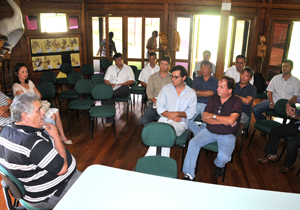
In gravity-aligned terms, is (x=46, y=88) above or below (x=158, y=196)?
above

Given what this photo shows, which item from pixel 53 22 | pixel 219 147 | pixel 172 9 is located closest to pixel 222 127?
pixel 219 147

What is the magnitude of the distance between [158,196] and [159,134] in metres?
1.25

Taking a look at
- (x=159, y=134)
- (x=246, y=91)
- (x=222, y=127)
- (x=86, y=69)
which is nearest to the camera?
(x=159, y=134)

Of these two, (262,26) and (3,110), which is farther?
(262,26)

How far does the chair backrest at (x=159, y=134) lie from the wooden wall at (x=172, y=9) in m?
5.79

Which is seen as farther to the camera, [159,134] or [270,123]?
[270,123]

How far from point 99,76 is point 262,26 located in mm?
5860

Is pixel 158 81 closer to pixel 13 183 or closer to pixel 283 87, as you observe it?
pixel 283 87

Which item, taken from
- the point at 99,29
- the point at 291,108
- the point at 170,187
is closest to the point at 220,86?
the point at 291,108

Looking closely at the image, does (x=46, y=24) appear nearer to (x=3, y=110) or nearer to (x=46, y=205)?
(x=3, y=110)

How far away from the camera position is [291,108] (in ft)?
12.7

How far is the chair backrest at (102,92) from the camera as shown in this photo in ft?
16.1

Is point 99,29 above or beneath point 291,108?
above

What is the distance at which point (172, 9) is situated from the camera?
26.3ft
